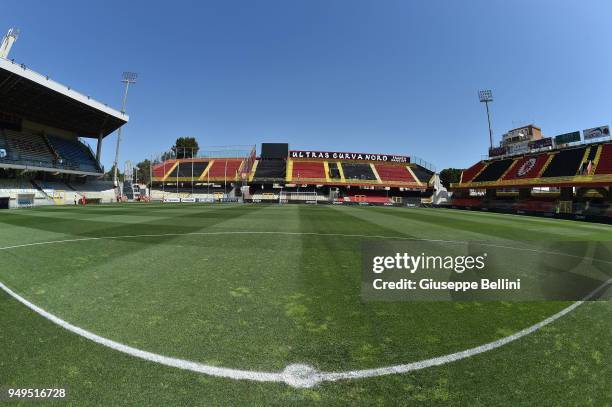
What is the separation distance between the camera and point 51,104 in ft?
138

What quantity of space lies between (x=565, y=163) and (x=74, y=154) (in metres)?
75.9

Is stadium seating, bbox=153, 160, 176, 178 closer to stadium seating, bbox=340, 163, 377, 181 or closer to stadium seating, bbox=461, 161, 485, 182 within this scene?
stadium seating, bbox=340, 163, 377, 181

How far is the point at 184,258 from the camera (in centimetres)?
794

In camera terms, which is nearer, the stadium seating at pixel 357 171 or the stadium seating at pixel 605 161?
the stadium seating at pixel 605 161

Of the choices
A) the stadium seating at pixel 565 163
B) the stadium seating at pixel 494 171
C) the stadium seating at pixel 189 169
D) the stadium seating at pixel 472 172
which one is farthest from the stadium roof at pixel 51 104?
the stadium seating at pixel 565 163

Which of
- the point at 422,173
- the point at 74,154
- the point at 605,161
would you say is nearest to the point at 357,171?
the point at 422,173

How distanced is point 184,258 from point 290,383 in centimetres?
587

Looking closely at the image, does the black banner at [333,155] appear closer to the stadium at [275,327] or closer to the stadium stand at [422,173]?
the stadium stand at [422,173]

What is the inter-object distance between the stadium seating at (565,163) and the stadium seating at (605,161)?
2.15 m

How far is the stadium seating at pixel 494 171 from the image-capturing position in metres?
50.4

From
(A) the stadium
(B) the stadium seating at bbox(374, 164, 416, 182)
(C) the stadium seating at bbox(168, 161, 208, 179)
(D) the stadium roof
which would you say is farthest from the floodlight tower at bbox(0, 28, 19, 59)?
(B) the stadium seating at bbox(374, 164, 416, 182)

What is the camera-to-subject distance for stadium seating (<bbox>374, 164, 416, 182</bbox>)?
74.8 m

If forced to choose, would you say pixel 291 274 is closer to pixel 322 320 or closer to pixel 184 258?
pixel 322 320

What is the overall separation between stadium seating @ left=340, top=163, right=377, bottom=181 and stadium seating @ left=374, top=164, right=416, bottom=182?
249 cm
